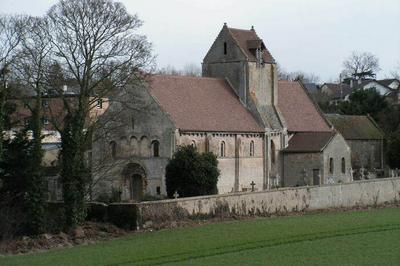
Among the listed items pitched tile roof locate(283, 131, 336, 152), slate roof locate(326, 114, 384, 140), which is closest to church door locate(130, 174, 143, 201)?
pitched tile roof locate(283, 131, 336, 152)

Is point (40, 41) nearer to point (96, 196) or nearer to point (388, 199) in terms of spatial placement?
point (96, 196)

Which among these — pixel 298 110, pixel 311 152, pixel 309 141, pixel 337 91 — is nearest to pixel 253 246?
pixel 311 152

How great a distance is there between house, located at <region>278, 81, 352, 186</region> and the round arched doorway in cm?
1302

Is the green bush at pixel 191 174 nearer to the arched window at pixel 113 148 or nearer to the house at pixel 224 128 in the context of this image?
the house at pixel 224 128

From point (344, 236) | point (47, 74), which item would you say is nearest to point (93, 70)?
point (47, 74)

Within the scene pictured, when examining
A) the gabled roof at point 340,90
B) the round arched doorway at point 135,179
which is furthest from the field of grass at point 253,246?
the gabled roof at point 340,90

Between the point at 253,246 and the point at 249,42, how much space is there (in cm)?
3956

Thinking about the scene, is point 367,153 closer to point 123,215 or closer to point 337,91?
point 123,215

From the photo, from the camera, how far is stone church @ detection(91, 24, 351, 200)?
5638cm

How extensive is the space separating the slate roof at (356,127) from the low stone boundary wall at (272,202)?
99.9 feet

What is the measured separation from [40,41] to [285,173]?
2664 cm

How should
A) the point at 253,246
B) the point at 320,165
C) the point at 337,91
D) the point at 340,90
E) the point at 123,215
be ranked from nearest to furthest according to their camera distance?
the point at 253,246
the point at 123,215
the point at 320,165
the point at 340,90
the point at 337,91

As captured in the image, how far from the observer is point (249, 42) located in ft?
218

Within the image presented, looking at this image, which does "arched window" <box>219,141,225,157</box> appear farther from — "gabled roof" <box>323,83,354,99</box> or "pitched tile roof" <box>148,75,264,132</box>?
"gabled roof" <box>323,83,354,99</box>
